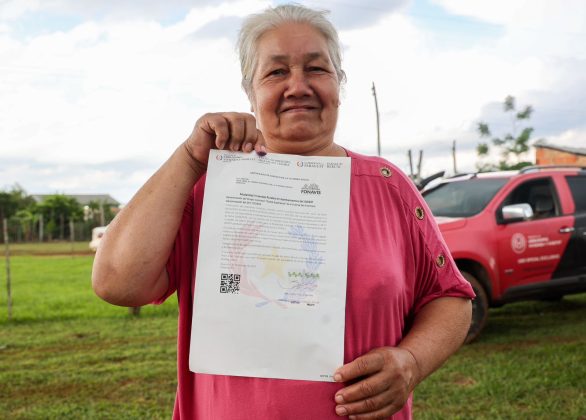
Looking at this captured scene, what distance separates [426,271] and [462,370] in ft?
13.2

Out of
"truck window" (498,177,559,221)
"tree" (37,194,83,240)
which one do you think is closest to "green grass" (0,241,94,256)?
"tree" (37,194,83,240)

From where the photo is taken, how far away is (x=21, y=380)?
5.29 metres

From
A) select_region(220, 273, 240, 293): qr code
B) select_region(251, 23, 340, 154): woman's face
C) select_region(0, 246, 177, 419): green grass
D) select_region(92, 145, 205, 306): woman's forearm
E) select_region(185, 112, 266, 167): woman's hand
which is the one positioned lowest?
select_region(0, 246, 177, 419): green grass

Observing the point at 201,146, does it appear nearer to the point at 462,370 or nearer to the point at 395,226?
the point at 395,226

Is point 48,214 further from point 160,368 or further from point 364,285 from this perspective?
point 364,285

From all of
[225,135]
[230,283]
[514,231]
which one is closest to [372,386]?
[230,283]

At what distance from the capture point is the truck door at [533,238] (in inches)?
244

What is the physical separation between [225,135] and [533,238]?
5772 mm

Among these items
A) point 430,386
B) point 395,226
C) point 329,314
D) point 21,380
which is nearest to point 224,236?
point 329,314

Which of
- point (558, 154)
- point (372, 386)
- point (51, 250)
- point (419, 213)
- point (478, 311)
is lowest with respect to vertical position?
point (51, 250)

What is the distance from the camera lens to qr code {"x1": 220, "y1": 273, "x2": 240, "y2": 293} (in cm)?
125

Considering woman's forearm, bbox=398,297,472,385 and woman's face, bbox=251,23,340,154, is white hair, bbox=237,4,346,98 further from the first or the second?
woman's forearm, bbox=398,297,472,385

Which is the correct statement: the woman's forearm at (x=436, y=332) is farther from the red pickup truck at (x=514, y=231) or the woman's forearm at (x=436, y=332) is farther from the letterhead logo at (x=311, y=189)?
the red pickup truck at (x=514, y=231)

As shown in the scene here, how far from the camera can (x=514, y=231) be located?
6250mm
